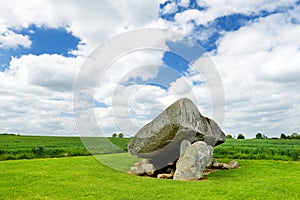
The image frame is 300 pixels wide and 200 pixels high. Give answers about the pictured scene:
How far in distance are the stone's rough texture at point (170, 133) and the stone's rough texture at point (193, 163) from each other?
1.17 m

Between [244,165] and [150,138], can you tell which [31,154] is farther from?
[244,165]

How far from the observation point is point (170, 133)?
13.8 meters

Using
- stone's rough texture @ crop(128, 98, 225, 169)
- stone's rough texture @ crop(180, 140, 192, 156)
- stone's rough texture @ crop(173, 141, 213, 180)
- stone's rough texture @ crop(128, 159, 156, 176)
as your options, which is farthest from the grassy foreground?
stone's rough texture @ crop(128, 98, 225, 169)

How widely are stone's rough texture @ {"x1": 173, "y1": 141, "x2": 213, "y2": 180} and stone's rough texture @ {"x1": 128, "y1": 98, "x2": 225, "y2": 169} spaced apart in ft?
3.83

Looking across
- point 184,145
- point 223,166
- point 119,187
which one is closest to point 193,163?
point 184,145

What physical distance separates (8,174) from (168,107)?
8.66 m

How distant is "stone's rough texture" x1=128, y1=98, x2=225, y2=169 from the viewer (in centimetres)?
1351

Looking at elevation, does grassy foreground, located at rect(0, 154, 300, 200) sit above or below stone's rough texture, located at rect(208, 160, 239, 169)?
below

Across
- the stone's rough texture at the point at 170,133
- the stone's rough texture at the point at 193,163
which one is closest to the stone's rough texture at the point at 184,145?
the stone's rough texture at the point at 170,133

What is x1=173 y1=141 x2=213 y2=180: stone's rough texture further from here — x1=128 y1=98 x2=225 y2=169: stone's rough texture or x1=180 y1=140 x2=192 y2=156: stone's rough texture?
x1=128 y1=98 x2=225 y2=169: stone's rough texture

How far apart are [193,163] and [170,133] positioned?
1860 mm

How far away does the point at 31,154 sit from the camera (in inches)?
952

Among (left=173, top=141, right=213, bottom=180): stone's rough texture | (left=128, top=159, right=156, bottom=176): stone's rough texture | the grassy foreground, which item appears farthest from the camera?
(left=128, top=159, right=156, bottom=176): stone's rough texture

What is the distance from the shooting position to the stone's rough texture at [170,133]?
13.5m
